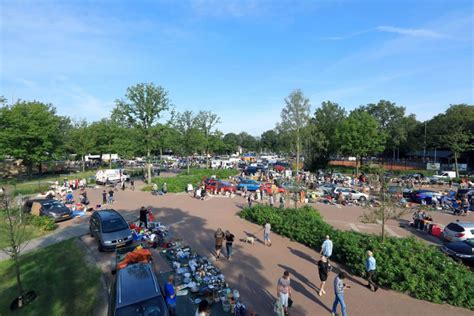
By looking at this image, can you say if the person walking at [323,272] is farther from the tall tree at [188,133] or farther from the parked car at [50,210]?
the tall tree at [188,133]

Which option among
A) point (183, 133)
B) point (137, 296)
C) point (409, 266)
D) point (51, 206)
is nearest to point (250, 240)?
point (409, 266)

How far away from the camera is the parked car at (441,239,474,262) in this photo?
11.3 m

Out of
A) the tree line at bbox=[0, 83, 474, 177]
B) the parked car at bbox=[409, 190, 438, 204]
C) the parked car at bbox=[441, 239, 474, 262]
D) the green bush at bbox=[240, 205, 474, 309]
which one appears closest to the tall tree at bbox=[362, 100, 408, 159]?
the tree line at bbox=[0, 83, 474, 177]

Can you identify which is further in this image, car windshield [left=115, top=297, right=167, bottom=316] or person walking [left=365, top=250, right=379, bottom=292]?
person walking [left=365, top=250, right=379, bottom=292]

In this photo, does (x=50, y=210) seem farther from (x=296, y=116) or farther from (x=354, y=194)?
(x=296, y=116)

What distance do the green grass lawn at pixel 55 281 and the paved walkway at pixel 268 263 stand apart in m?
2.40

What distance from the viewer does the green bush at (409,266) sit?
8.17 meters

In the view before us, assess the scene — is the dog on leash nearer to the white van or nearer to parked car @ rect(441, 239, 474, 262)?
parked car @ rect(441, 239, 474, 262)

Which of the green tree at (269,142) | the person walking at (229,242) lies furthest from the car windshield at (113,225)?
the green tree at (269,142)

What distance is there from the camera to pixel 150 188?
29.9 metres

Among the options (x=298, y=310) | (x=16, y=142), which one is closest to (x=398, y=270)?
(x=298, y=310)

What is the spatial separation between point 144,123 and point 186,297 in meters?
28.8

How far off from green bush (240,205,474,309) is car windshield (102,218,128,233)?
9.62 metres

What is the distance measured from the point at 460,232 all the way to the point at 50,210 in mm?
25342
